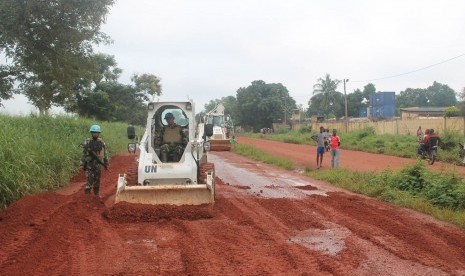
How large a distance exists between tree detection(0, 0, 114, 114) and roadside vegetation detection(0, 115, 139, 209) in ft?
6.05

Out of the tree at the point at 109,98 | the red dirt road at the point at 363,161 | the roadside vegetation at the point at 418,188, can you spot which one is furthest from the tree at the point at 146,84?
the roadside vegetation at the point at 418,188

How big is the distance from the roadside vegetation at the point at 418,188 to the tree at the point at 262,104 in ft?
234

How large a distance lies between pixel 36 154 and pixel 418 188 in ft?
32.5

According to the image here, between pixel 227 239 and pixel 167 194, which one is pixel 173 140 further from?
pixel 227 239

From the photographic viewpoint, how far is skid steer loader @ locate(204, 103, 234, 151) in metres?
34.9

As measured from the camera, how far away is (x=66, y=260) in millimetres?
6578

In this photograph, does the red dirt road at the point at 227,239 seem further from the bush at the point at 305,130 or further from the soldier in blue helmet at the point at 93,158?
the bush at the point at 305,130

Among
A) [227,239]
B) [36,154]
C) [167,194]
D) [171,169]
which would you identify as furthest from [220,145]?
[227,239]

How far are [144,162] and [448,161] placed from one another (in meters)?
19.0

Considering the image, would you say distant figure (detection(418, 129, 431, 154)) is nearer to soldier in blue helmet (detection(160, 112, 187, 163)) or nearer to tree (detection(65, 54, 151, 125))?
soldier in blue helmet (detection(160, 112, 187, 163))

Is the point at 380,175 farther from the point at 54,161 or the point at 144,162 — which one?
the point at 54,161

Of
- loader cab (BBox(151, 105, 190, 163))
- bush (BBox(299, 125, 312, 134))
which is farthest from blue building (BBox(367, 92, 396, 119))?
loader cab (BBox(151, 105, 190, 163))

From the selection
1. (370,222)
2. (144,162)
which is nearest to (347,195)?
(370,222)

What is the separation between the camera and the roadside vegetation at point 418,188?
35.9 ft
